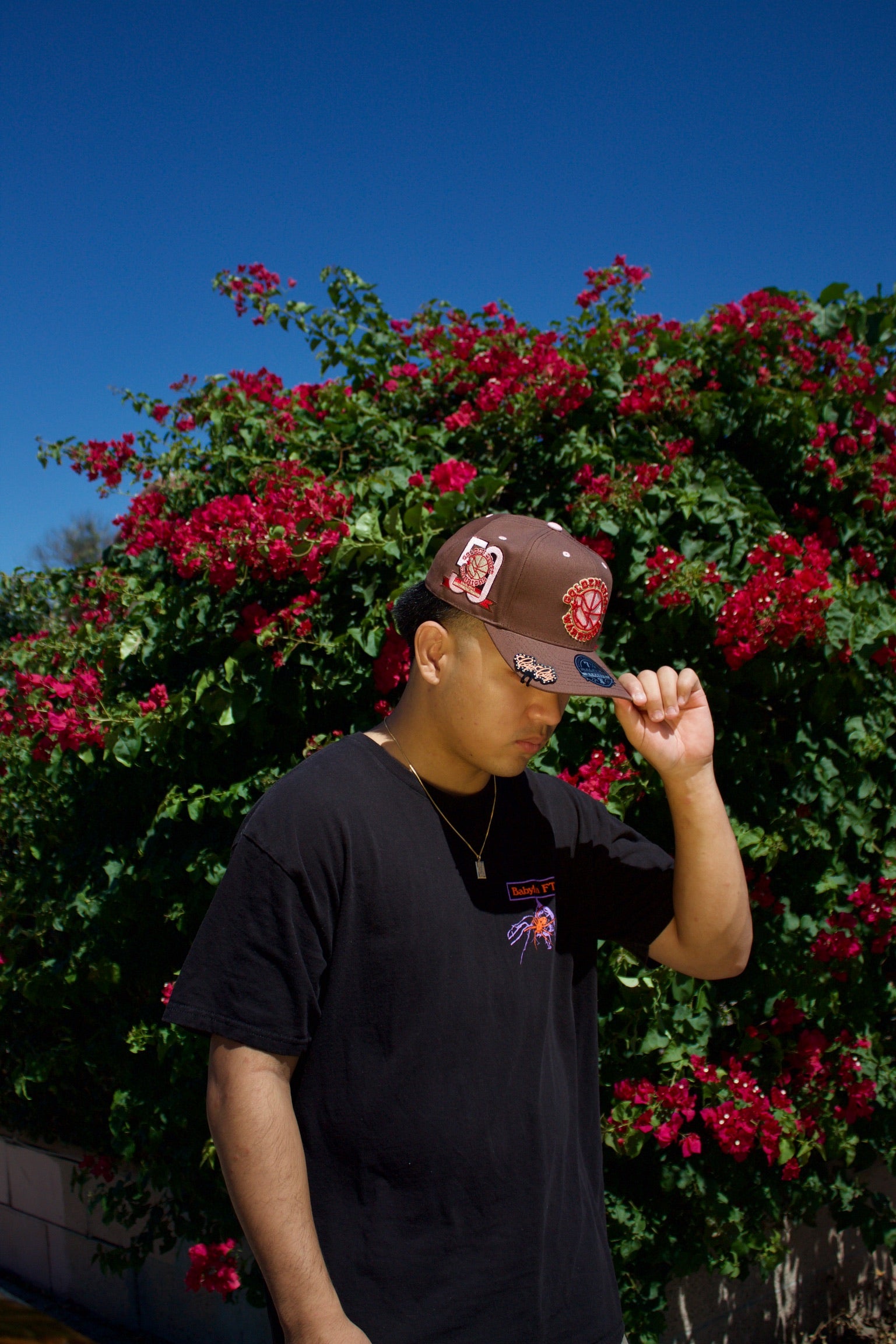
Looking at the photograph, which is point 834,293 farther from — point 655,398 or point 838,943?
point 838,943

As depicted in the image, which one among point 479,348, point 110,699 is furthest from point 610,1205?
point 479,348

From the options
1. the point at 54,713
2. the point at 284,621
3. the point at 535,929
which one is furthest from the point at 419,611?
the point at 54,713

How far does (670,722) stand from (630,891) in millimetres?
304

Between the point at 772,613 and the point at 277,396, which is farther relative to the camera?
the point at 277,396

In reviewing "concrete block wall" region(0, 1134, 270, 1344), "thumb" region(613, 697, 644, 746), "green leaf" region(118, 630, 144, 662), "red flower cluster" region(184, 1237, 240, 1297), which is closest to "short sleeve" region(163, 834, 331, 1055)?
"thumb" region(613, 697, 644, 746)

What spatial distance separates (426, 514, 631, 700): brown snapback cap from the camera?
5.02 feet

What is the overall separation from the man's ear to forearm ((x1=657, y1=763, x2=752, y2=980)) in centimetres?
42

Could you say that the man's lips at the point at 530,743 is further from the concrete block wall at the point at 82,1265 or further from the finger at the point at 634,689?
the concrete block wall at the point at 82,1265

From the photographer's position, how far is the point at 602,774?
98.4 inches

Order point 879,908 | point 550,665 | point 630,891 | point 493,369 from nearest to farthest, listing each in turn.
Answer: point 550,665, point 630,891, point 879,908, point 493,369

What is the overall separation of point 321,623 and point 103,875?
1108mm

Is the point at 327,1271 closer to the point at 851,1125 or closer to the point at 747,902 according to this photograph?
the point at 747,902

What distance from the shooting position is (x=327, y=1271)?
1.34 metres

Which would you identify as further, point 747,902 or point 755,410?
point 755,410
